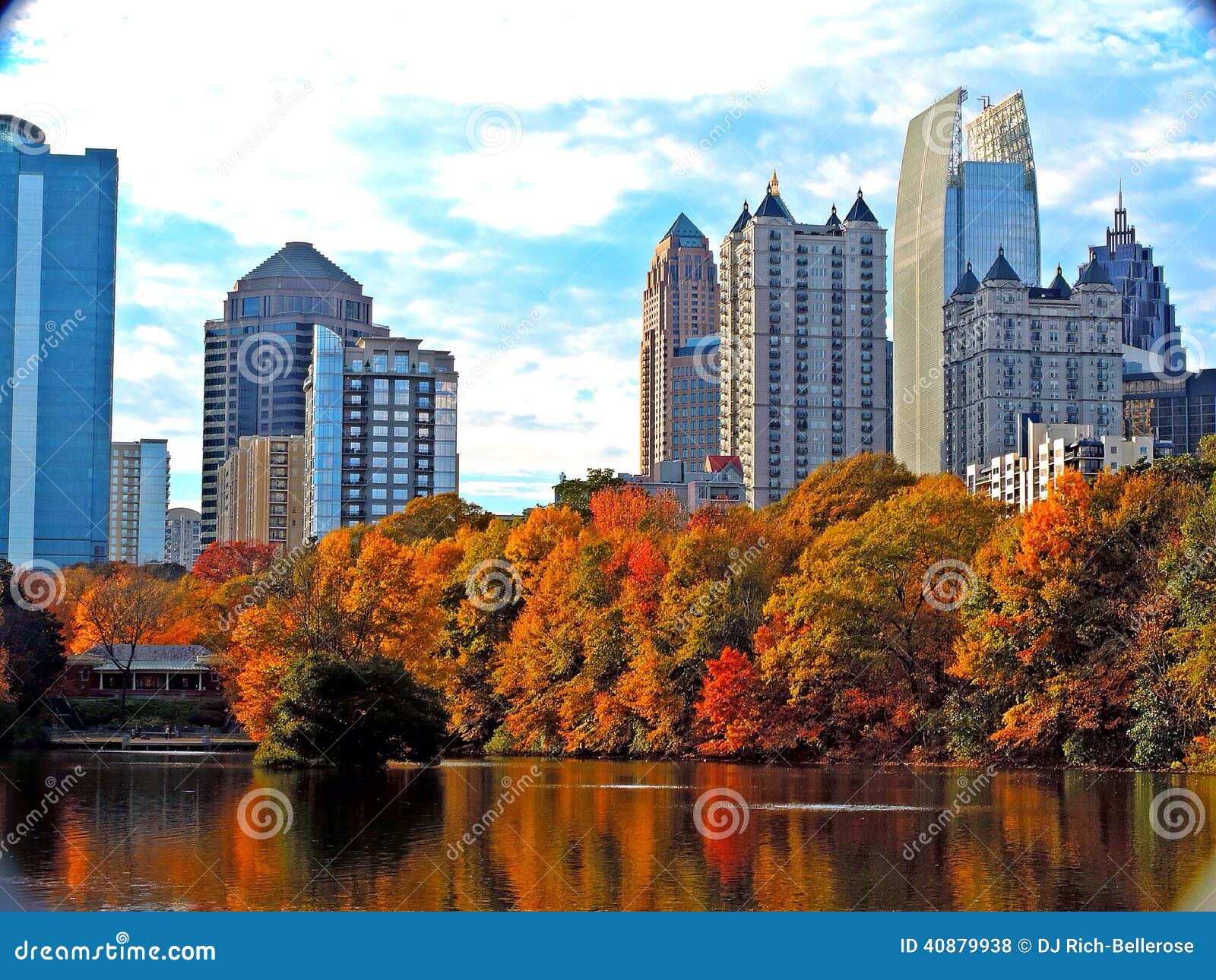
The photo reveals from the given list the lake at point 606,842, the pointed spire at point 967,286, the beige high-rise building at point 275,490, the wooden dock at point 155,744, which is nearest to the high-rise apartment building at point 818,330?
the pointed spire at point 967,286

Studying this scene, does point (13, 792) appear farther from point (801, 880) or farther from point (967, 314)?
point (967, 314)

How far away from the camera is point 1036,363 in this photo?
6703 inches

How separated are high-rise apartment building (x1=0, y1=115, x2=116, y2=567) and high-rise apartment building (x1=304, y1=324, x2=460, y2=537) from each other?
20.0 meters

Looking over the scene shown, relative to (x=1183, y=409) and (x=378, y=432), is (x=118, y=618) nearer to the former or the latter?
Answer: (x=378, y=432)

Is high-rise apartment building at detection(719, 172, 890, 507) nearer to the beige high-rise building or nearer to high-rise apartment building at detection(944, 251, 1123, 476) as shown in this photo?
high-rise apartment building at detection(944, 251, 1123, 476)

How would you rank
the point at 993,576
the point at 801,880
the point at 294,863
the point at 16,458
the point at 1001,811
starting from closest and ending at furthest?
1. the point at 801,880
2. the point at 294,863
3. the point at 1001,811
4. the point at 993,576
5. the point at 16,458

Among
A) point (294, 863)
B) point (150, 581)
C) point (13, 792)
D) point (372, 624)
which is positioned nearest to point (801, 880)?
point (294, 863)

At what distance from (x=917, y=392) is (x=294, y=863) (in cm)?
16660

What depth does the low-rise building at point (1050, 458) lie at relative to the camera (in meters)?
125

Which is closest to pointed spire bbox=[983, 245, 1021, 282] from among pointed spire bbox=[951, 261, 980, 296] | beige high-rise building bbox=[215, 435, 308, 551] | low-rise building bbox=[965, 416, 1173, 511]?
pointed spire bbox=[951, 261, 980, 296]

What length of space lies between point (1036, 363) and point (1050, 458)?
39.8 metres

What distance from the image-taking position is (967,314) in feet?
595

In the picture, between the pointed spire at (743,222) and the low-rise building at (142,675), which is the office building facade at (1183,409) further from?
the low-rise building at (142,675)

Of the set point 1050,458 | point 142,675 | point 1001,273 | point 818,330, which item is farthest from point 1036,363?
point 142,675
